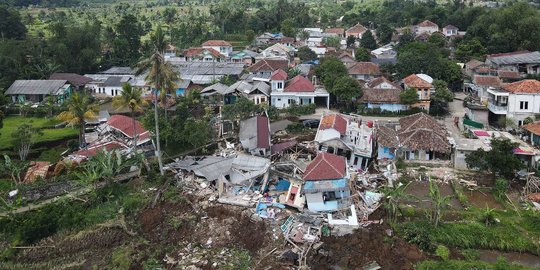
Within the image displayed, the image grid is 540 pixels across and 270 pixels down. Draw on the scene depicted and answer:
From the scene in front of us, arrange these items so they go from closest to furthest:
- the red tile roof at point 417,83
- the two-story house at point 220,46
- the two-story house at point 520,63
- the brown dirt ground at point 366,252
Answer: the brown dirt ground at point 366,252 → the red tile roof at point 417,83 → the two-story house at point 520,63 → the two-story house at point 220,46

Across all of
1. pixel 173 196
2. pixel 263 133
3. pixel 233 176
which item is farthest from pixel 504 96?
pixel 173 196

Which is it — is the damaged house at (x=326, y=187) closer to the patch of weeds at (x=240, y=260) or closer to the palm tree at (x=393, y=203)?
the palm tree at (x=393, y=203)

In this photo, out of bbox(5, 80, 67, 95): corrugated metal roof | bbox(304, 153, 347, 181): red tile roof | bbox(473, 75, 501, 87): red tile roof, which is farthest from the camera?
bbox(5, 80, 67, 95): corrugated metal roof

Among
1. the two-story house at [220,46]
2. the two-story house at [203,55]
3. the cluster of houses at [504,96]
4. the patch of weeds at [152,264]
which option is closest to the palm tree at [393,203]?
the patch of weeds at [152,264]

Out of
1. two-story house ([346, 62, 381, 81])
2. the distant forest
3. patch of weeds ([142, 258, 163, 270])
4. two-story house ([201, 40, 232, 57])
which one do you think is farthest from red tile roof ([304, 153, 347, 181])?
the distant forest

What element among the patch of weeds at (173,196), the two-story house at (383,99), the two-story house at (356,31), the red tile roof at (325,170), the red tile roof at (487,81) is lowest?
the patch of weeds at (173,196)

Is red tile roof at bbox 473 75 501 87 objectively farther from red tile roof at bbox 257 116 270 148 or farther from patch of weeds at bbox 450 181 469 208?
red tile roof at bbox 257 116 270 148
